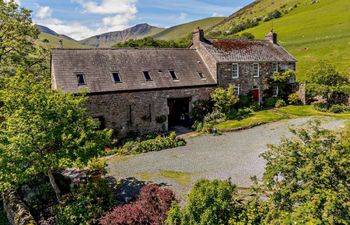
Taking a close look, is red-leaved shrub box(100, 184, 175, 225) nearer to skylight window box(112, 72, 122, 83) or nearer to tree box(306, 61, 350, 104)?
skylight window box(112, 72, 122, 83)

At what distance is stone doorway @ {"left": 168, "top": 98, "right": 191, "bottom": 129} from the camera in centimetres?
3094

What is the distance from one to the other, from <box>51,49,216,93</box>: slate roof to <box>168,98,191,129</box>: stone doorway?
236cm

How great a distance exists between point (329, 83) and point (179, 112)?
1761 cm

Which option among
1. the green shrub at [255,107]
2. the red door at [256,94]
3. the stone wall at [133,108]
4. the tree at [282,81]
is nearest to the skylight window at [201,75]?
the stone wall at [133,108]

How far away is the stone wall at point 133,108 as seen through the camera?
82.9ft

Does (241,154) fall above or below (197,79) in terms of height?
below

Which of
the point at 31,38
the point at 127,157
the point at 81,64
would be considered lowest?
the point at 127,157

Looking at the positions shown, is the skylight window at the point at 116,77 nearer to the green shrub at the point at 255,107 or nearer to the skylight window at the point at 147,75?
the skylight window at the point at 147,75

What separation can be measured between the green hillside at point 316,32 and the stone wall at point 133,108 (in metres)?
26.4

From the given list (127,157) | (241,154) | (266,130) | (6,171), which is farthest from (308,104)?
(6,171)

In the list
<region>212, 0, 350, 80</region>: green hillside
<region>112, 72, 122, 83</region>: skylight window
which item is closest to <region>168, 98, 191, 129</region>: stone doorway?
<region>112, 72, 122, 83</region>: skylight window

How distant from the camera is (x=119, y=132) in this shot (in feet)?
86.7

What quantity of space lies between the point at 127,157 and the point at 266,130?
13.5 metres

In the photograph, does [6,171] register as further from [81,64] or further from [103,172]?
[81,64]
